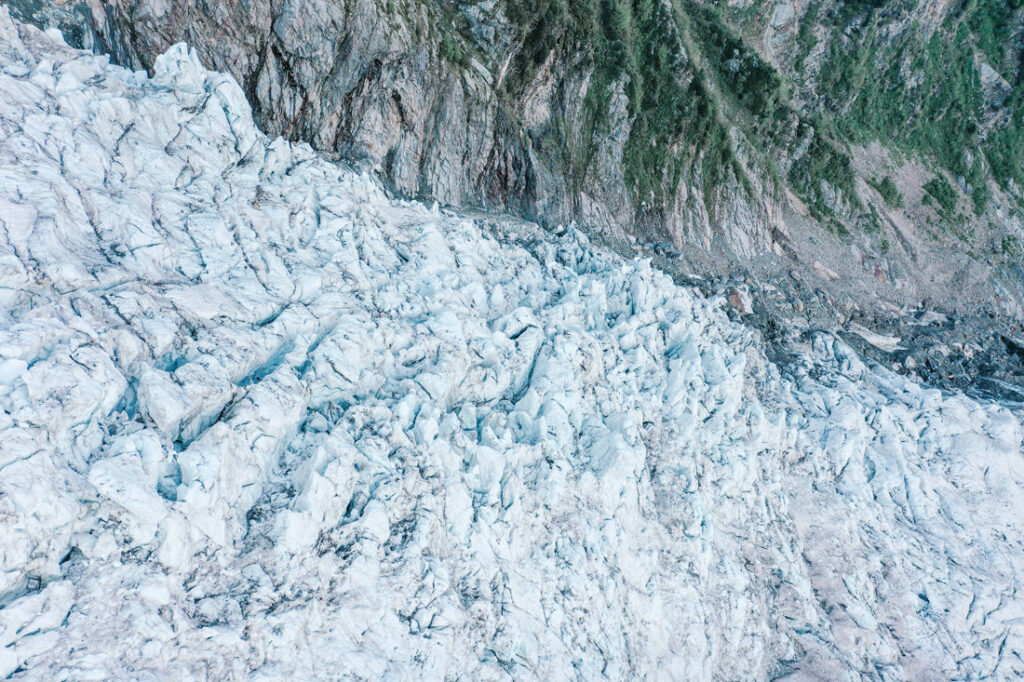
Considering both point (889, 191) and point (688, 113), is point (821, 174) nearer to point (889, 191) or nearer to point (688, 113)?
point (889, 191)

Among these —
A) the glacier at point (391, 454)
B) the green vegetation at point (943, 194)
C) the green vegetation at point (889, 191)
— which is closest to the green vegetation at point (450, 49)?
the glacier at point (391, 454)

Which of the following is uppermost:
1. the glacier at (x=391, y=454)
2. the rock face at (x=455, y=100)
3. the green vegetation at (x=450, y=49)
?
the green vegetation at (x=450, y=49)

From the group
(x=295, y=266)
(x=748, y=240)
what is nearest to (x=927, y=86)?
(x=748, y=240)

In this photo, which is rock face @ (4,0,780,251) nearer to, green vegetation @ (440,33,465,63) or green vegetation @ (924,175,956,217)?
green vegetation @ (440,33,465,63)

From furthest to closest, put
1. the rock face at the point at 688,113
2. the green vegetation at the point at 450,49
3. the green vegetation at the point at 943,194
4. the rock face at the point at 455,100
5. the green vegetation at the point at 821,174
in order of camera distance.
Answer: the green vegetation at the point at 943,194, the green vegetation at the point at 821,174, the green vegetation at the point at 450,49, the rock face at the point at 688,113, the rock face at the point at 455,100

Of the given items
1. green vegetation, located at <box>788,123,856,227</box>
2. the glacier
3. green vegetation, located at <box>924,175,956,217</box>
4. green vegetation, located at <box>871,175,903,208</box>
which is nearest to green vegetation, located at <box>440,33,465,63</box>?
the glacier

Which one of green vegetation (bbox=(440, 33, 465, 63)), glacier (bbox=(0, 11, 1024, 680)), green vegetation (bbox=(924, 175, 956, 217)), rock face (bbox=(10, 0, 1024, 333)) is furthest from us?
green vegetation (bbox=(924, 175, 956, 217))

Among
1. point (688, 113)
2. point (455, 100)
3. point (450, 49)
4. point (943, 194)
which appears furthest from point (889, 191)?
point (450, 49)

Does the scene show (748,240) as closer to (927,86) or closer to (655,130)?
(655,130)

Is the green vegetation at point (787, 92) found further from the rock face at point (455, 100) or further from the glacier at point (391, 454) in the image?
the glacier at point (391, 454)
